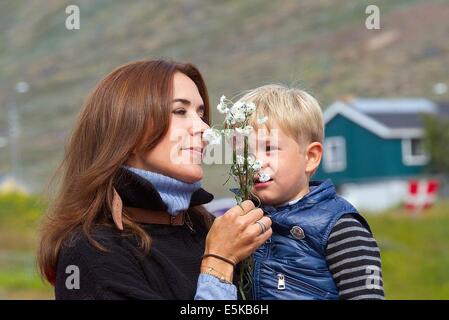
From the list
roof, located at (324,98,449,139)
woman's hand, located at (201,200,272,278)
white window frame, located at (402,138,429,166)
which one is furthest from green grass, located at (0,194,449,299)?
woman's hand, located at (201,200,272,278)

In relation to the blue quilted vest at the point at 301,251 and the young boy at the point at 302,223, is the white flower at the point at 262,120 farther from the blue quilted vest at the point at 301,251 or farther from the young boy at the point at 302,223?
the blue quilted vest at the point at 301,251

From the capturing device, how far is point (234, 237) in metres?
3.06

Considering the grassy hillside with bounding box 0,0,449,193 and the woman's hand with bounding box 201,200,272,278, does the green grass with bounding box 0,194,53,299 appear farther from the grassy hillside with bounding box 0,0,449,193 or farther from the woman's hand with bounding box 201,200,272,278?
the grassy hillside with bounding box 0,0,449,193

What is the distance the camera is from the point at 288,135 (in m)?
3.51

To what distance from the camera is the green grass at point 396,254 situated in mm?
25484

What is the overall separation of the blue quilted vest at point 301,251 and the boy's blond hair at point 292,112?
22cm

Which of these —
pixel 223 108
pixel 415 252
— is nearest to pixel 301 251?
pixel 223 108

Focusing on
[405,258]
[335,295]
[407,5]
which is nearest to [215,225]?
[335,295]

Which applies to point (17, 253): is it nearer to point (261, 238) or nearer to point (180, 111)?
point (180, 111)

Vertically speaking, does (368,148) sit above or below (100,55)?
below

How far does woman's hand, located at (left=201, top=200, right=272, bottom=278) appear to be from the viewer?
305cm

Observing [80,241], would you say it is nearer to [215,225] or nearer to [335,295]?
[215,225]

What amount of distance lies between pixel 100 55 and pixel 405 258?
69.2 meters

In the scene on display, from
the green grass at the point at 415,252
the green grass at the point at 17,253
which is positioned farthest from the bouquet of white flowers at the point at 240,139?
the green grass at the point at 415,252
